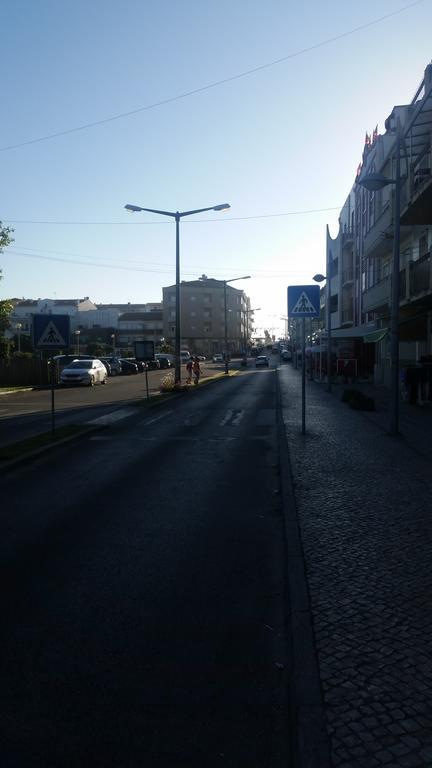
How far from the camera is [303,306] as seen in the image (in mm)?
13820

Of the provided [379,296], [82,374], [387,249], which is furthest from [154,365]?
[379,296]

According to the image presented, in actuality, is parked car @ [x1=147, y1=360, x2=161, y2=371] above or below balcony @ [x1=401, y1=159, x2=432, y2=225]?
below

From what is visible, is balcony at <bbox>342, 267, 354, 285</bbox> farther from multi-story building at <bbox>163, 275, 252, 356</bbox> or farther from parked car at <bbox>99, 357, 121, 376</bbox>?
multi-story building at <bbox>163, 275, 252, 356</bbox>

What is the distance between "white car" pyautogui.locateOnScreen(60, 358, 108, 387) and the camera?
125ft

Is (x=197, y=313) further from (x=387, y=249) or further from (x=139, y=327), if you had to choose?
(x=387, y=249)

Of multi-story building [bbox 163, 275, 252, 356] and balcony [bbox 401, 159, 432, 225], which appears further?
multi-story building [bbox 163, 275, 252, 356]

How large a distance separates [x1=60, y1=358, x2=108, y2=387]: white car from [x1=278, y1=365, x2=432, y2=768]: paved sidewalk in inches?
1121

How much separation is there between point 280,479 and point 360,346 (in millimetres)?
34427

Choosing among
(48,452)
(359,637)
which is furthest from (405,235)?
(359,637)

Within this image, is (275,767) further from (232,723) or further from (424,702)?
(424,702)

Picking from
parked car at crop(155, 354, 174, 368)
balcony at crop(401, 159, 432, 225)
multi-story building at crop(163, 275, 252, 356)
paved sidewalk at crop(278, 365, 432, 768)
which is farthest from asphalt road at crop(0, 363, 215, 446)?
multi-story building at crop(163, 275, 252, 356)

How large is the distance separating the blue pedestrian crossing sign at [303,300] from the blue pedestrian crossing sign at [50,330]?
4.51 m

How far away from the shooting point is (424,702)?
3299 mm

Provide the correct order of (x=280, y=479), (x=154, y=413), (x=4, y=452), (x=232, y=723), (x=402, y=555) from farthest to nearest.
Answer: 1. (x=154, y=413)
2. (x=4, y=452)
3. (x=280, y=479)
4. (x=402, y=555)
5. (x=232, y=723)
